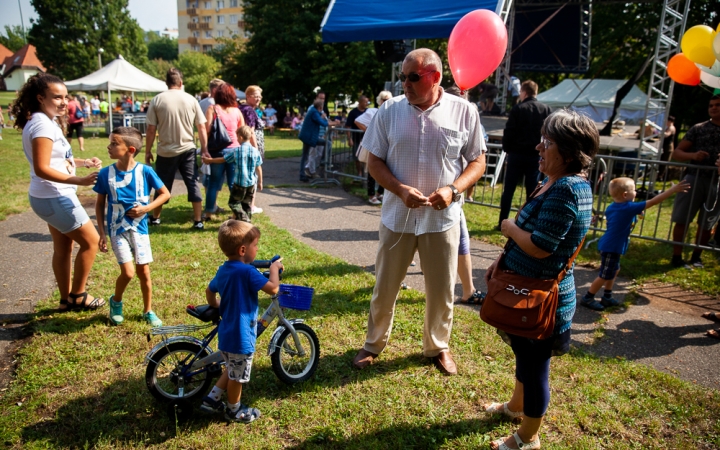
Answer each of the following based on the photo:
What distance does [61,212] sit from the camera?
389 cm

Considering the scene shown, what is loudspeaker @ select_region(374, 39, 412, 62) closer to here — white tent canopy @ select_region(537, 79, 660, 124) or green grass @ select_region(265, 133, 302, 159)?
green grass @ select_region(265, 133, 302, 159)

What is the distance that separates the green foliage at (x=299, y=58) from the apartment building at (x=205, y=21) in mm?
56088

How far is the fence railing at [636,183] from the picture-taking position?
5891mm

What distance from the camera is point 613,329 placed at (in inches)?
175

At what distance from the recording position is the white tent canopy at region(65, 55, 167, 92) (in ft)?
64.2

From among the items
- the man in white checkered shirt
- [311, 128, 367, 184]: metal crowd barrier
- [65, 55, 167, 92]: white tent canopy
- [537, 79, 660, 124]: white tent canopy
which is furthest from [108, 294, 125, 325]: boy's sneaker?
[537, 79, 660, 124]: white tent canopy

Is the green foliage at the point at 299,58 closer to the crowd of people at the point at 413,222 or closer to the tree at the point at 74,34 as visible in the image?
the crowd of people at the point at 413,222

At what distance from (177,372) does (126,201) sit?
5.06 feet

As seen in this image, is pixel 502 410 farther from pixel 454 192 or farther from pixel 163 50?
pixel 163 50

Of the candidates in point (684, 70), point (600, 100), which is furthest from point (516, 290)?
point (600, 100)

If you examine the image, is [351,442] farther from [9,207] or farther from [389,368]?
[9,207]

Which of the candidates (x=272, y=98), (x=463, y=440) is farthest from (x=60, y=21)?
(x=463, y=440)

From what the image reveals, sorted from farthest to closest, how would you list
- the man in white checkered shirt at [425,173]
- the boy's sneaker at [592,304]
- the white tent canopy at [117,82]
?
1. the white tent canopy at [117,82]
2. the boy's sneaker at [592,304]
3. the man in white checkered shirt at [425,173]

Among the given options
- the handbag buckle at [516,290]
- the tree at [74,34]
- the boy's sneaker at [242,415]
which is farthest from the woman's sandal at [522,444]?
the tree at [74,34]
